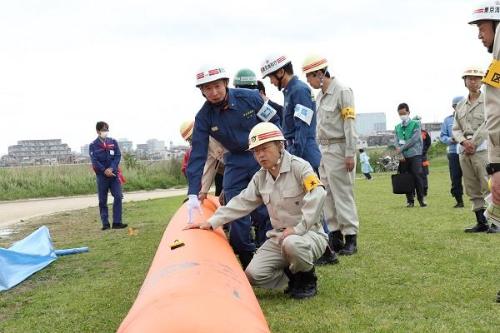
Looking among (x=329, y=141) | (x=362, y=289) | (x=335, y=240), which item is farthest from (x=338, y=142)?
(x=362, y=289)

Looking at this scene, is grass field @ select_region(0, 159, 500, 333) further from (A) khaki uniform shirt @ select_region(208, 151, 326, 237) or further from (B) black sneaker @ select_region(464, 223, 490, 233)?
(A) khaki uniform shirt @ select_region(208, 151, 326, 237)

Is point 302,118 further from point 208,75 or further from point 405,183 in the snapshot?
point 405,183

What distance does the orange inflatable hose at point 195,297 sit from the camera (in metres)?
2.43

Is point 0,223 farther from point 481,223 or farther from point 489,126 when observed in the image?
point 489,126

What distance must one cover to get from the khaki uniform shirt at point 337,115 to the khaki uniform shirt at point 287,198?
155cm

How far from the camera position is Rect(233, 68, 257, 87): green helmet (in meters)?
6.91

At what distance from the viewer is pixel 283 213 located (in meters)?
4.61

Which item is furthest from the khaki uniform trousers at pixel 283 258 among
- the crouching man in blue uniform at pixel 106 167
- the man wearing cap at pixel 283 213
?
the crouching man in blue uniform at pixel 106 167

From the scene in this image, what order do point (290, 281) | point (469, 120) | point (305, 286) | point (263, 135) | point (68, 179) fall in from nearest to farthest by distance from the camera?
1. point (263, 135)
2. point (305, 286)
3. point (290, 281)
4. point (469, 120)
5. point (68, 179)

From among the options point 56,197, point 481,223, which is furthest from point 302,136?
point 56,197

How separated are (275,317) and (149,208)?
10.7 meters

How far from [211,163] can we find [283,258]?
2182mm

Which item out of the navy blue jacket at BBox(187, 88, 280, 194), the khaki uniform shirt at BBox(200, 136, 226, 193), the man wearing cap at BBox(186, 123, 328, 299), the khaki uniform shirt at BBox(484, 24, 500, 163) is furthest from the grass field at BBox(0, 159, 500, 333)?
the navy blue jacket at BBox(187, 88, 280, 194)

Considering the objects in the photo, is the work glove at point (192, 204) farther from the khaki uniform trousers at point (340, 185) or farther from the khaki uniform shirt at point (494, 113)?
the khaki uniform shirt at point (494, 113)
